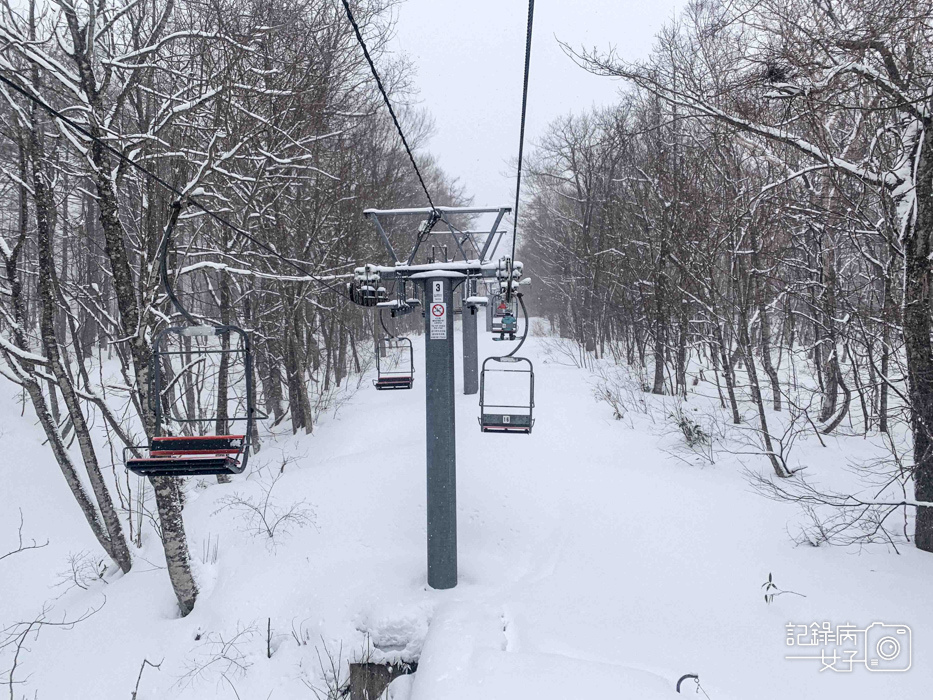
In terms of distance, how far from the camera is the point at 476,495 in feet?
30.1

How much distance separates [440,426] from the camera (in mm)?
6711

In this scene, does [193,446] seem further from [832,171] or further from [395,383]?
[832,171]

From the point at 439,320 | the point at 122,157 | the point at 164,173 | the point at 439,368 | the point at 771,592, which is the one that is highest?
the point at 164,173

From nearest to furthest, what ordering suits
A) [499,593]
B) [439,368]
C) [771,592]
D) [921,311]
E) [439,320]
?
[921,311]
[771,592]
[439,320]
[439,368]
[499,593]

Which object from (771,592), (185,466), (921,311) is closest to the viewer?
(185,466)

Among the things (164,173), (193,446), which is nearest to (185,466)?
(193,446)

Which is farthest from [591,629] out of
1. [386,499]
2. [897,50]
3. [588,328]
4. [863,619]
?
[588,328]

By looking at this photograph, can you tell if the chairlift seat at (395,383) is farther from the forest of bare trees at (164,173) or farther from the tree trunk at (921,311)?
the tree trunk at (921,311)

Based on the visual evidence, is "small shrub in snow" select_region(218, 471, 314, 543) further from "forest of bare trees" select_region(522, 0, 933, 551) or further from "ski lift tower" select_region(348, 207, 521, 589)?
"forest of bare trees" select_region(522, 0, 933, 551)

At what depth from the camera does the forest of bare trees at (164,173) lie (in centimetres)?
668

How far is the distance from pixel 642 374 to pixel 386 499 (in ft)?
41.2

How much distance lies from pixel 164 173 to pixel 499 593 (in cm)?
1118

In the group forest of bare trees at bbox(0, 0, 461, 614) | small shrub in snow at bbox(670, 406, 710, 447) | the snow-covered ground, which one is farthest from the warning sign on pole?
small shrub in snow at bbox(670, 406, 710, 447)

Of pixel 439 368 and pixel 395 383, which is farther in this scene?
pixel 395 383
